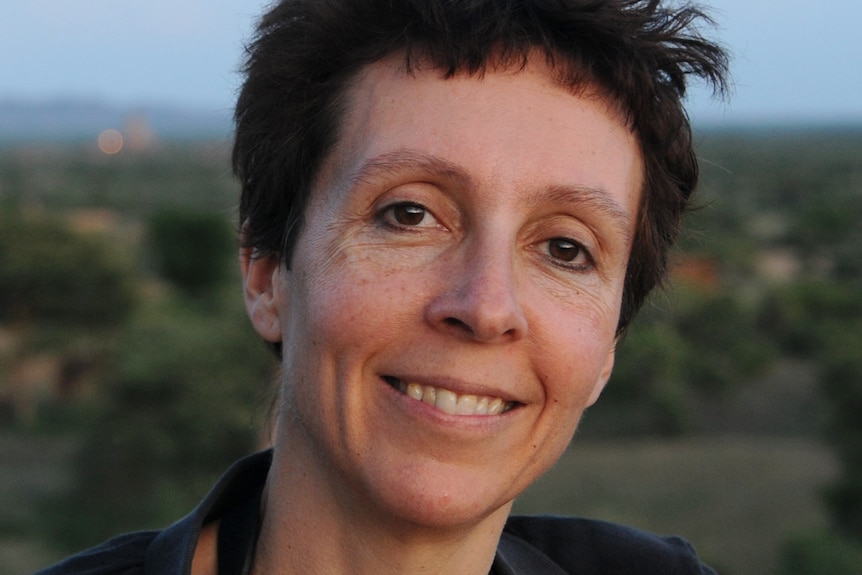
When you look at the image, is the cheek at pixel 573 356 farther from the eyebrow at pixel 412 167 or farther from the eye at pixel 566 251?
the eyebrow at pixel 412 167

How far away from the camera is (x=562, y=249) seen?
206 centimetres

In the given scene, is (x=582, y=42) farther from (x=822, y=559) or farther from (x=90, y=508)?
(x=90, y=508)

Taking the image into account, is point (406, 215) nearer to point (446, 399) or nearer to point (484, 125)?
point (484, 125)

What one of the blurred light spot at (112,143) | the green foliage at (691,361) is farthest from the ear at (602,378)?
the blurred light spot at (112,143)

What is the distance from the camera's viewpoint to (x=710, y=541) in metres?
19.4

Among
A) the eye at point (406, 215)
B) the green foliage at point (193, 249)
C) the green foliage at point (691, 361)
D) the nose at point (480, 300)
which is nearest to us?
the nose at point (480, 300)

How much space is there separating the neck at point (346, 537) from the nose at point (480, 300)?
38cm

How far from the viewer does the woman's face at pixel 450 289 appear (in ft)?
6.25

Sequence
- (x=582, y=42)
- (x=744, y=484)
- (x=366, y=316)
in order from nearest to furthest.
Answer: (x=366, y=316) < (x=582, y=42) < (x=744, y=484)

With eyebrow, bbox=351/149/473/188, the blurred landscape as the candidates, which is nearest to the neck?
eyebrow, bbox=351/149/473/188

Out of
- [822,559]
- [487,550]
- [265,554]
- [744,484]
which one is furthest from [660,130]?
[744,484]

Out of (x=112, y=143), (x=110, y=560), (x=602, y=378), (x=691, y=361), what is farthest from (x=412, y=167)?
(x=112, y=143)

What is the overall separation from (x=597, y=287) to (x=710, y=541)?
18.4 metres

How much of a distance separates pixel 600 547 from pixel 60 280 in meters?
25.0
